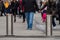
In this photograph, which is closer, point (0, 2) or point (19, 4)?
point (19, 4)

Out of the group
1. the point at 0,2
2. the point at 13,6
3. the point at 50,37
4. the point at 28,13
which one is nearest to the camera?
the point at 50,37

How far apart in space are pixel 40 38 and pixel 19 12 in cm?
1095

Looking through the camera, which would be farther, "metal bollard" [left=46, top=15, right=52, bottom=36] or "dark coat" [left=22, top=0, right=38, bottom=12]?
"dark coat" [left=22, top=0, right=38, bottom=12]

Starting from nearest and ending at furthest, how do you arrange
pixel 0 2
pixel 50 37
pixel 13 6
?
1. pixel 50 37
2. pixel 13 6
3. pixel 0 2

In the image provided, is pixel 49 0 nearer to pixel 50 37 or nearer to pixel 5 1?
pixel 50 37

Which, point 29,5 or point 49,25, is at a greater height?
point 29,5

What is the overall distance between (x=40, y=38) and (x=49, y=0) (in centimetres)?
393

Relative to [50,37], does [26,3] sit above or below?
above

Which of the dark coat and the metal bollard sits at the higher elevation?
the dark coat

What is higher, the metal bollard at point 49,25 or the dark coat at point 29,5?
the dark coat at point 29,5

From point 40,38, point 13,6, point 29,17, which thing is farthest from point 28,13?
Answer: point 13,6

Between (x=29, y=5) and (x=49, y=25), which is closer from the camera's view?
(x=49, y=25)

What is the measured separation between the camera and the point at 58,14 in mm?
15492

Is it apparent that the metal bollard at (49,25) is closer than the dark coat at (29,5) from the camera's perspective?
Yes
